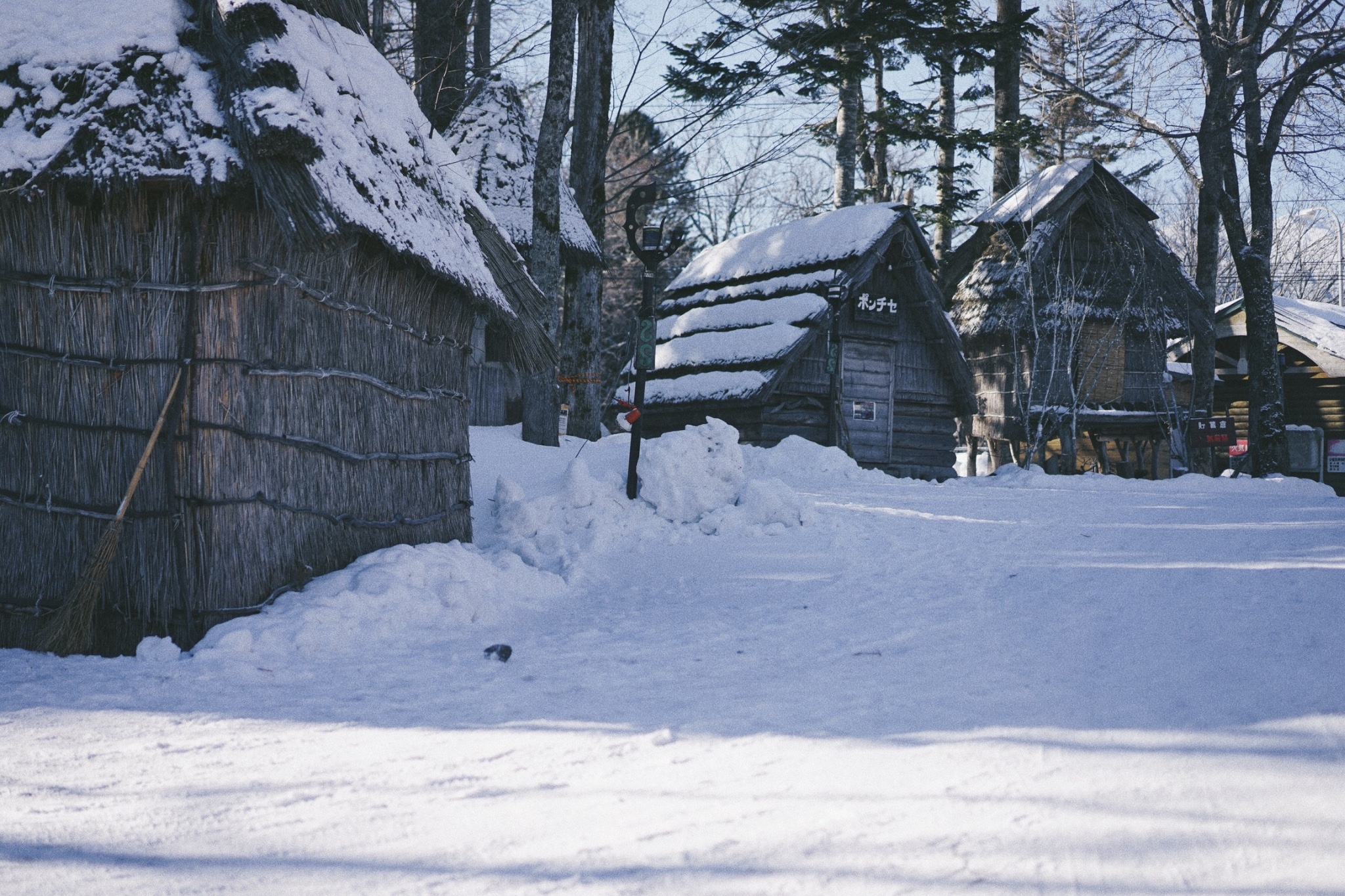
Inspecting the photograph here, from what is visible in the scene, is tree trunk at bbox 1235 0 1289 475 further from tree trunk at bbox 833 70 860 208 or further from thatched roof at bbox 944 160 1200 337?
tree trunk at bbox 833 70 860 208

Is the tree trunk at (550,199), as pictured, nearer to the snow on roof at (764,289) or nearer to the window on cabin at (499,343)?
the window on cabin at (499,343)

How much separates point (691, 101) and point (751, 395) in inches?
293

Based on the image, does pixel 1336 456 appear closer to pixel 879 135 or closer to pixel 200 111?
pixel 879 135

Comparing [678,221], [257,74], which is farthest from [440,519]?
[678,221]

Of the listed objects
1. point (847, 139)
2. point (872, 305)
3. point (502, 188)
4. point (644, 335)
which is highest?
point (847, 139)

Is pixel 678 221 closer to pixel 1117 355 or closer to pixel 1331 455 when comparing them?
pixel 1117 355

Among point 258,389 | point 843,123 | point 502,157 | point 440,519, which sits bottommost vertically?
point 440,519

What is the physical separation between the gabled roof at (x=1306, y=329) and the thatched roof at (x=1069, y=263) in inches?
79.6

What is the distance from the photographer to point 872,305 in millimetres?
18188

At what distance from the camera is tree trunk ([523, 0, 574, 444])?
12.3 metres

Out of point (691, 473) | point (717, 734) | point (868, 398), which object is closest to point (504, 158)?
point (868, 398)

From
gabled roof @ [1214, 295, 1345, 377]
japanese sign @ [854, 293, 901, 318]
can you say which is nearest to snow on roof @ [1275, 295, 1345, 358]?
gabled roof @ [1214, 295, 1345, 377]

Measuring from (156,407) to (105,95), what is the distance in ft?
6.35

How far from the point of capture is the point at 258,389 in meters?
5.74
